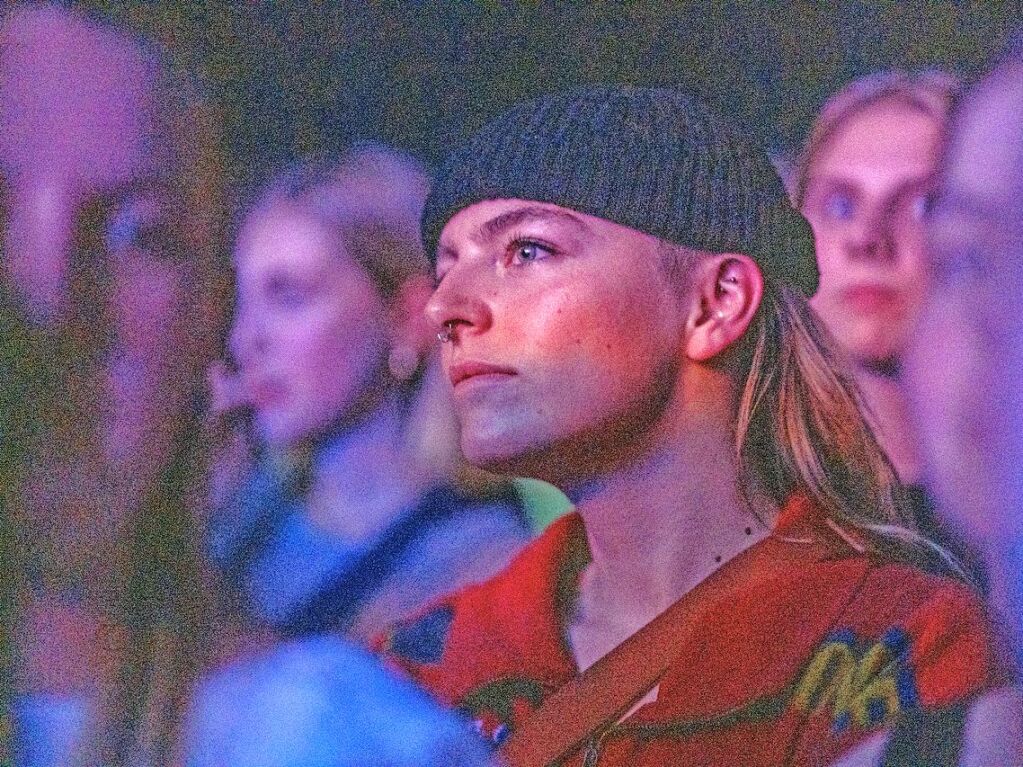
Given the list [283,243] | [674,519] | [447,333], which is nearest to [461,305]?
[447,333]

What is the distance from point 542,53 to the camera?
160 centimetres

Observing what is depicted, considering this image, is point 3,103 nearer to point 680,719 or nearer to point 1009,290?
point 680,719

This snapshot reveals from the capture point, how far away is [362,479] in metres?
1.57

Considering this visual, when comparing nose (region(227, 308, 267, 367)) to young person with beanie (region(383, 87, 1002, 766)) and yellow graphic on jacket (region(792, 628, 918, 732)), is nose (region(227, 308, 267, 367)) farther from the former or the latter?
yellow graphic on jacket (region(792, 628, 918, 732))

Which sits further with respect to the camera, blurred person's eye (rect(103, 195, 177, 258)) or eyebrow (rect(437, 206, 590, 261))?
blurred person's eye (rect(103, 195, 177, 258))

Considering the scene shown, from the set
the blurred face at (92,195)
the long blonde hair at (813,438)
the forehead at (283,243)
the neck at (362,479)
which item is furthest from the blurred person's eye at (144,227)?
the long blonde hair at (813,438)

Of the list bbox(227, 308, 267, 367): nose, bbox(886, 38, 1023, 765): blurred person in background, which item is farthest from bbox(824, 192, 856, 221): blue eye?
bbox(227, 308, 267, 367): nose

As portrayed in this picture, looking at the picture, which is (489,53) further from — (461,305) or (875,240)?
(875,240)

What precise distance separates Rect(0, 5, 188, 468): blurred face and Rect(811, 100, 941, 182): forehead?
91 centimetres

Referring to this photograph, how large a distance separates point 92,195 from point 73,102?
0.45 ft

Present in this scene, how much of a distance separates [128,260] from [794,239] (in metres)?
0.92

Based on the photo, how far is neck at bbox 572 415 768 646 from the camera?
1.48 meters

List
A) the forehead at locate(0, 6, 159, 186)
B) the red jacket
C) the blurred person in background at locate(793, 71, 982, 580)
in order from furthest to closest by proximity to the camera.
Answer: the forehead at locate(0, 6, 159, 186)
the blurred person in background at locate(793, 71, 982, 580)
the red jacket

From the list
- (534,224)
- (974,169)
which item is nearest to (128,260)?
(534,224)
